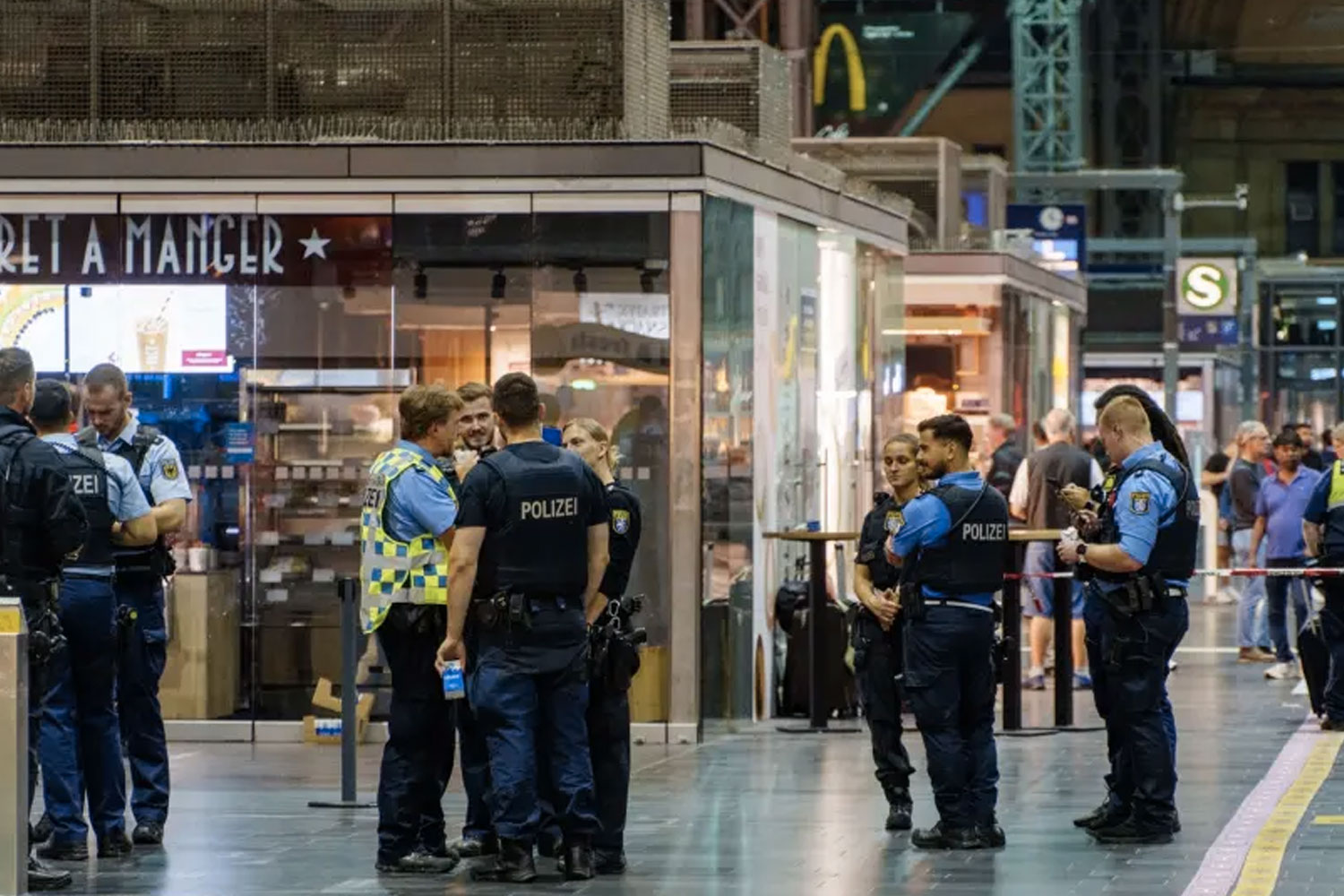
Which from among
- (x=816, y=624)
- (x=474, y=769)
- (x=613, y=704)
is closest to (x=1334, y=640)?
(x=816, y=624)

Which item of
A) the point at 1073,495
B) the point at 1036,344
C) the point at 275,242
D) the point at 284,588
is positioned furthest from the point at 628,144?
the point at 1036,344

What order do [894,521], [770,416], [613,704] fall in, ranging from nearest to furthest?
[613,704], [894,521], [770,416]

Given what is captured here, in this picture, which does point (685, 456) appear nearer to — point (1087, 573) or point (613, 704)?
point (1087, 573)

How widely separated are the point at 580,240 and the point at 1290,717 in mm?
5375

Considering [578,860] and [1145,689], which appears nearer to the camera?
[578,860]

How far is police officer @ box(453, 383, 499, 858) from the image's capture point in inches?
464

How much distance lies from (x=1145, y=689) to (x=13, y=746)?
4495 millimetres

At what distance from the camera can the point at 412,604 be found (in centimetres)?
1152

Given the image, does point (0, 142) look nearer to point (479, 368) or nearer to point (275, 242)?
point (275, 242)

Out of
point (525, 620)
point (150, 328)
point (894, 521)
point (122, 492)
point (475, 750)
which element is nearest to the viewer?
point (525, 620)

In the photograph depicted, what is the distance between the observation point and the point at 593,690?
11.9 metres

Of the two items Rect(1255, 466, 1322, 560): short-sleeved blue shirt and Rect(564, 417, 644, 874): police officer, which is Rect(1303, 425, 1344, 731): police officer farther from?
Rect(564, 417, 644, 874): police officer

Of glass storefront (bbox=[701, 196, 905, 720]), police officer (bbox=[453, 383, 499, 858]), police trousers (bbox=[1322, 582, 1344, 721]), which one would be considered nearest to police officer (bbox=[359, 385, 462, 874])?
police officer (bbox=[453, 383, 499, 858])

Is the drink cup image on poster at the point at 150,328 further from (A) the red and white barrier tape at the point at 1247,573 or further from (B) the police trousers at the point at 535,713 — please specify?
(B) the police trousers at the point at 535,713
